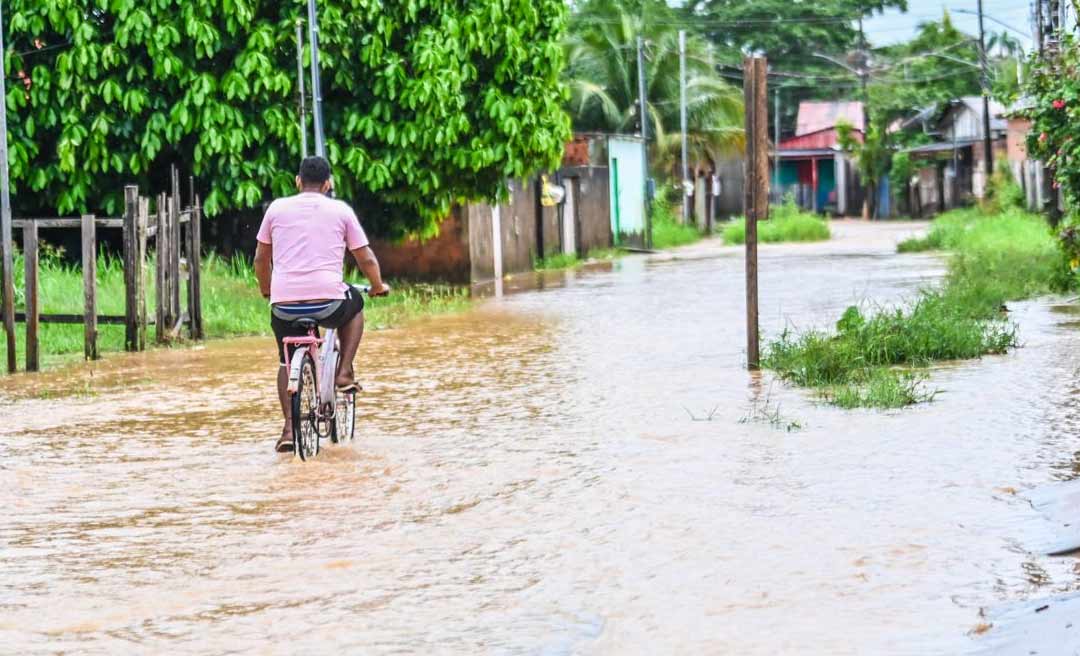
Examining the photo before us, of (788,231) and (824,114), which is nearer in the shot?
(788,231)

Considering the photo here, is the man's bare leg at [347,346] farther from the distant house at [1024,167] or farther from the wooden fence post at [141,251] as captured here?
the distant house at [1024,167]

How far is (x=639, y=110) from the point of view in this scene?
4712 centimetres

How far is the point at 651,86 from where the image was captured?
48.8 meters

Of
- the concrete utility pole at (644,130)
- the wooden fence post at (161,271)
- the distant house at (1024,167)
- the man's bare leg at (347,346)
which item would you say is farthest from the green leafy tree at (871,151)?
the man's bare leg at (347,346)

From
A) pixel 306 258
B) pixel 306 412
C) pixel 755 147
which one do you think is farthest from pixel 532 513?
pixel 755 147

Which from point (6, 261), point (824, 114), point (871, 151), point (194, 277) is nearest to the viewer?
point (6, 261)

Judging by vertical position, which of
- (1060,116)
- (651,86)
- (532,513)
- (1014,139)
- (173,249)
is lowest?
(532,513)

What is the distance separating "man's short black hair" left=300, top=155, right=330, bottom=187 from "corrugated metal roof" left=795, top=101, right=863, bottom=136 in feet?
224

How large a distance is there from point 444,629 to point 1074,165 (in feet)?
39.4

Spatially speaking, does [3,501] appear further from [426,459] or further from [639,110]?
[639,110]

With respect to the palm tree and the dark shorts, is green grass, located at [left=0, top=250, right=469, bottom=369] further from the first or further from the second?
the palm tree

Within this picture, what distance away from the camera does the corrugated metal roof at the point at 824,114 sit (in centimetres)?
7569

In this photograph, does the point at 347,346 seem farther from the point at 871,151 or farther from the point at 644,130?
the point at 871,151

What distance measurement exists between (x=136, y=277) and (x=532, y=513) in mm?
8716
